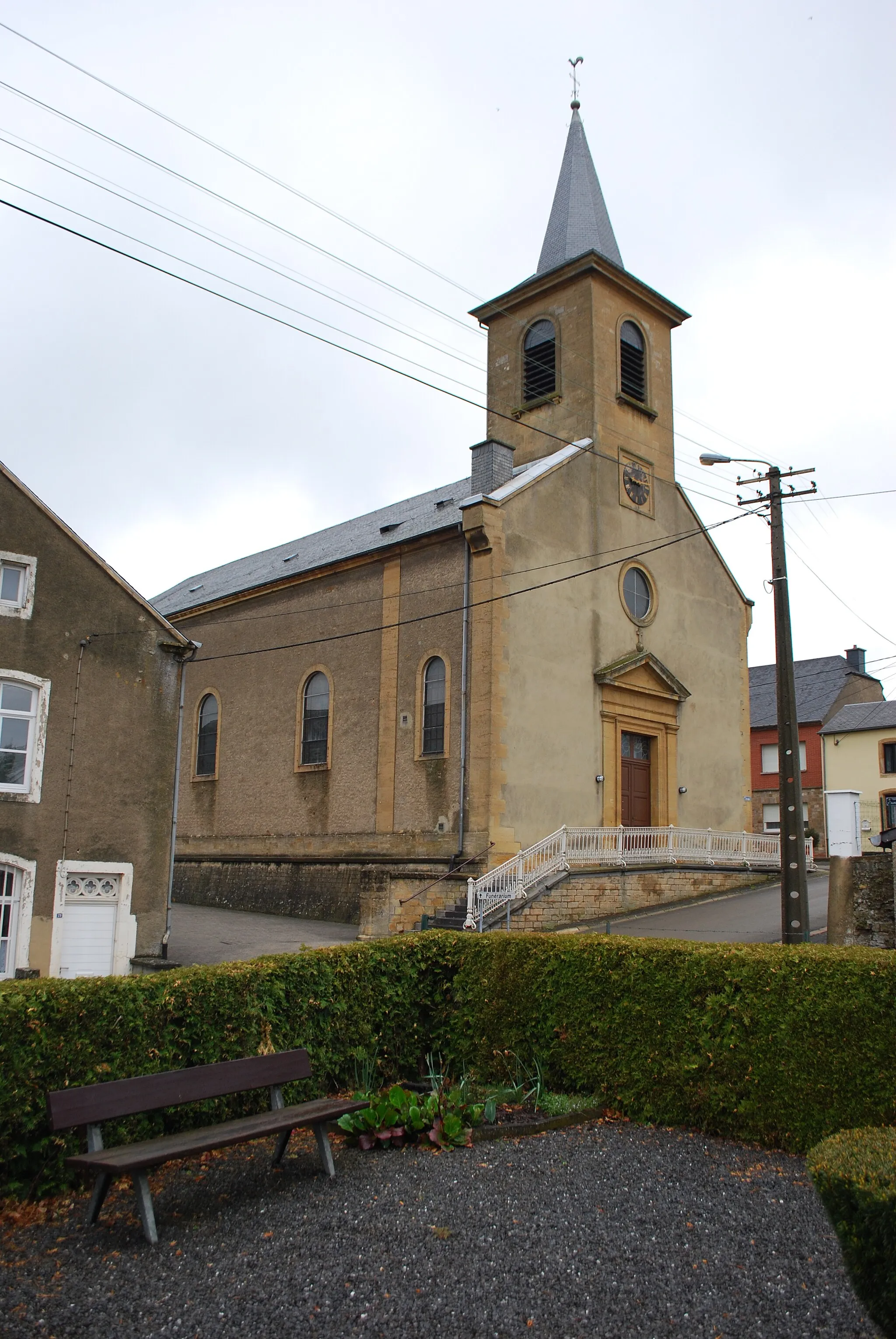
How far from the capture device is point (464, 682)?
73.6 feet

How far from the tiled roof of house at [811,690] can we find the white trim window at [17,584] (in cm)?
3429

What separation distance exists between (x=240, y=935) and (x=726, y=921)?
971cm

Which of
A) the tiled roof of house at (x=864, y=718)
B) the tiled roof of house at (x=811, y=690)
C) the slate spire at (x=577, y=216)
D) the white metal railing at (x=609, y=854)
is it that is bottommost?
the white metal railing at (x=609, y=854)

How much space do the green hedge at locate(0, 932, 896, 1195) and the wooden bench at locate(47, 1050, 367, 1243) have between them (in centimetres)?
34

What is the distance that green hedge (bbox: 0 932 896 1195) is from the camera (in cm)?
717

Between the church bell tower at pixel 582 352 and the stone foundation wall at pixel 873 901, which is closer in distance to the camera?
the stone foundation wall at pixel 873 901

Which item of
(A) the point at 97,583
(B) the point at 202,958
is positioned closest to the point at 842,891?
(B) the point at 202,958

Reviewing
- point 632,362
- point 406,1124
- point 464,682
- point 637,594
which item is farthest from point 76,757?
point 632,362

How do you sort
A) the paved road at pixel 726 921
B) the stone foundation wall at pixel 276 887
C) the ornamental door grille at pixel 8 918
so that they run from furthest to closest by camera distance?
the stone foundation wall at pixel 276 887, the paved road at pixel 726 921, the ornamental door grille at pixel 8 918

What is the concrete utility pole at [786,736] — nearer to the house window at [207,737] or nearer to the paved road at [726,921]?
the paved road at [726,921]

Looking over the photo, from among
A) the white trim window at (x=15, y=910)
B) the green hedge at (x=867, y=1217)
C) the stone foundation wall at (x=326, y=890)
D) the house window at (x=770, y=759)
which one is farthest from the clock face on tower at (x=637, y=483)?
the green hedge at (x=867, y=1217)

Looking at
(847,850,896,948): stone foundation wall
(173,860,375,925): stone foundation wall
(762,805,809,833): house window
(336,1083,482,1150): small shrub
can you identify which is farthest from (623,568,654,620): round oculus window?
(762,805,809,833): house window

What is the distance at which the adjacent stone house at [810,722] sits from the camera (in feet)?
147

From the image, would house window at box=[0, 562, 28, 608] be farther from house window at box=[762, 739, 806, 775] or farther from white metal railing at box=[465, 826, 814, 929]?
house window at box=[762, 739, 806, 775]
